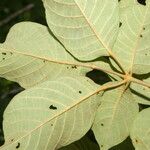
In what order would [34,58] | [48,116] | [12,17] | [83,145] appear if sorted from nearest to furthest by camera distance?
[48,116] < [34,58] < [83,145] < [12,17]

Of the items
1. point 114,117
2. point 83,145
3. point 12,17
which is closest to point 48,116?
point 114,117

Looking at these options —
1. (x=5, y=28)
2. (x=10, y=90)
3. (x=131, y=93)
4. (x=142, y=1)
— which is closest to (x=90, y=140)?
(x=131, y=93)

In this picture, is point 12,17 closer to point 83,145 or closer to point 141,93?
point 83,145

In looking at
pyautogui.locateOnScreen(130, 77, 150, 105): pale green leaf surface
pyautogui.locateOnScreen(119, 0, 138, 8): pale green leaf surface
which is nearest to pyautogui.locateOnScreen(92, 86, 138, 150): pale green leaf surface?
pyautogui.locateOnScreen(130, 77, 150, 105): pale green leaf surface

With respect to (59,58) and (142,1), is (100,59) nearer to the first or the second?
(59,58)

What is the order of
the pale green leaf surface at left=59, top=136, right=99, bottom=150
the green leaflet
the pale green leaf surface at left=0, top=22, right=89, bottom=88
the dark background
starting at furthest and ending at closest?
the dark background, the pale green leaf surface at left=59, top=136, right=99, bottom=150, the pale green leaf surface at left=0, top=22, right=89, bottom=88, the green leaflet

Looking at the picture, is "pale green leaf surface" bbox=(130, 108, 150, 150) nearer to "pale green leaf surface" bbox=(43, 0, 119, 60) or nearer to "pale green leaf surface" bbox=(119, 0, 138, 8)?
"pale green leaf surface" bbox=(43, 0, 119, 60)
